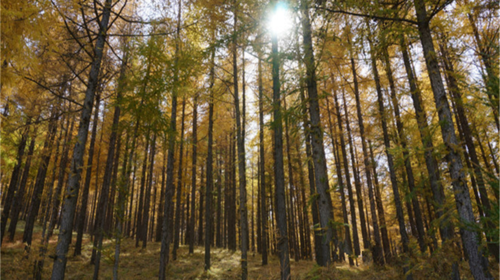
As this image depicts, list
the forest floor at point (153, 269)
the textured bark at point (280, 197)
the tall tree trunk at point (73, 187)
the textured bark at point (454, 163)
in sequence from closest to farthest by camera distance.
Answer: the textured bark at point (454, 163) < the tall tree trunk at point (73, 187) < the textured bark at point (280, 197) < the forest floor at point (153, 269)

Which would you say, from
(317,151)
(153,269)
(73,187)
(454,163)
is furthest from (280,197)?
(153,269)

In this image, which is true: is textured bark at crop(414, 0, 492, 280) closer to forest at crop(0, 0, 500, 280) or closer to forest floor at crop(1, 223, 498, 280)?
forest at crop(0, 0, 500, 280)

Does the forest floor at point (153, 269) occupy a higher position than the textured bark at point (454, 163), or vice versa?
the textured bark at point (454, 163)

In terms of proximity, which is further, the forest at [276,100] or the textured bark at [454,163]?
the forest at [276,100]

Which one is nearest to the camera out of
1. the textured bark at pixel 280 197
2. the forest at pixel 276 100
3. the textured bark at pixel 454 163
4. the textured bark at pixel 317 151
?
the textured bark at pixel 454 163

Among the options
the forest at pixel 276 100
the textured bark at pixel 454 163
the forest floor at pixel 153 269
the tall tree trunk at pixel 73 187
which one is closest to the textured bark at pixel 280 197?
the forest at pixel 276 100

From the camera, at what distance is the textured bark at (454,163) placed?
3820mm

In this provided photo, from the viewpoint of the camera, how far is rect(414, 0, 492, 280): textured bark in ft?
12.5

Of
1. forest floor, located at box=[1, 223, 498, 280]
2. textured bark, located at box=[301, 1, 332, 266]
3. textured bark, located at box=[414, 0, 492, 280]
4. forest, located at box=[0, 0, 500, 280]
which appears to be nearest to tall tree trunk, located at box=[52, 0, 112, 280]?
forest, located at box=[0, 0, 500, 280]

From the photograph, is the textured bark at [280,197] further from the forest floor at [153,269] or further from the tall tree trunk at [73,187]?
the tall tree trunk at [73,187]

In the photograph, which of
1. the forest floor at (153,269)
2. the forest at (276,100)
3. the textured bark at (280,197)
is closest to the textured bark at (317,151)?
the forest at (276,100)

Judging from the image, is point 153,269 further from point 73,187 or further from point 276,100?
point 276,100

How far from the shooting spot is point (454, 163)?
4152 millimetres

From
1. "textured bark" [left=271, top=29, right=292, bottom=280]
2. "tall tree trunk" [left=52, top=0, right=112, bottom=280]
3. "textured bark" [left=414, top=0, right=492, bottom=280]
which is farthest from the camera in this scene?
"textured bark" [left=271, top=29, right=292, bottom=280]
